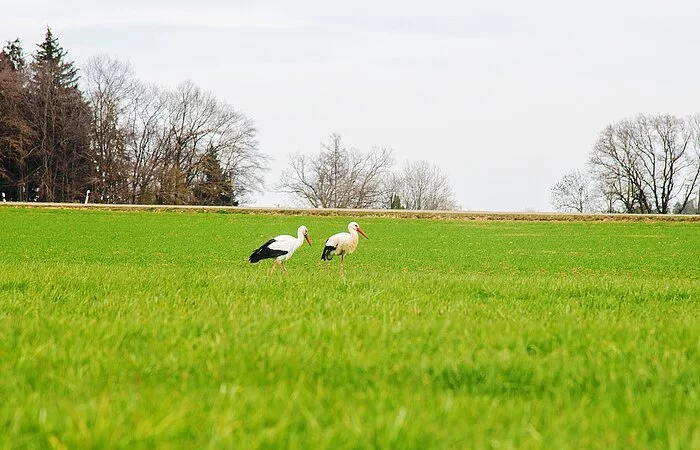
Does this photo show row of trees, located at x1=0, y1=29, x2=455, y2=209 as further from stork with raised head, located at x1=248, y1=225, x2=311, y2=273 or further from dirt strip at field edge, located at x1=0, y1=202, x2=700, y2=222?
stork with raised head, located at x1=248, y1=225, x2=311, y2=273

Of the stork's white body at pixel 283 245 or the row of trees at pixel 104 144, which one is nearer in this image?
the stork's white body at pixel 283 245

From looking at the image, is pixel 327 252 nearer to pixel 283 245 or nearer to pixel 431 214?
pixel 283 245

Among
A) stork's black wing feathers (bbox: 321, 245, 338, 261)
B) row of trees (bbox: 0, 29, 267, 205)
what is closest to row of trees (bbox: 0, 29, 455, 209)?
row of trees (bbox: 0, 29, 267, 205)

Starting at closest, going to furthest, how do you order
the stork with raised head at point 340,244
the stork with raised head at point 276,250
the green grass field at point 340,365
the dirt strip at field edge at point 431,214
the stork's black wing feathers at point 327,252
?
the green grass field at point 340,365 < the stork with raised head at point 276,250 < the stork with raised head at point 340,244 < the stork's black wing feathers at point 327,252 < the dirt strip at field edge at point 431,214

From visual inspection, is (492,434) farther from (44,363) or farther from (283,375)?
(44,363)

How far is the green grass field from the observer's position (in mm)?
2635

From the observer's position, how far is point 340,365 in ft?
13.2

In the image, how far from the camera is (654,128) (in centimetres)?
9388

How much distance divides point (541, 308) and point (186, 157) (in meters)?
85.0

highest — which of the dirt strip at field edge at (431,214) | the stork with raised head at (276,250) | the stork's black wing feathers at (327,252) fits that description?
the dirt strip at field edge at (431,214)

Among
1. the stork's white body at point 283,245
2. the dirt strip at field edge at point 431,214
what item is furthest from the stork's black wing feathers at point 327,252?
the dirt strip at field edge at point 431,214

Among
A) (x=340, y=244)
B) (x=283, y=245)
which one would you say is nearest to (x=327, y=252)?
(x=340, y=244)

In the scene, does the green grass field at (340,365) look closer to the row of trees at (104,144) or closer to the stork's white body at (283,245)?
the stork's white body at (283,245)

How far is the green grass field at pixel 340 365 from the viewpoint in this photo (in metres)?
2.63
